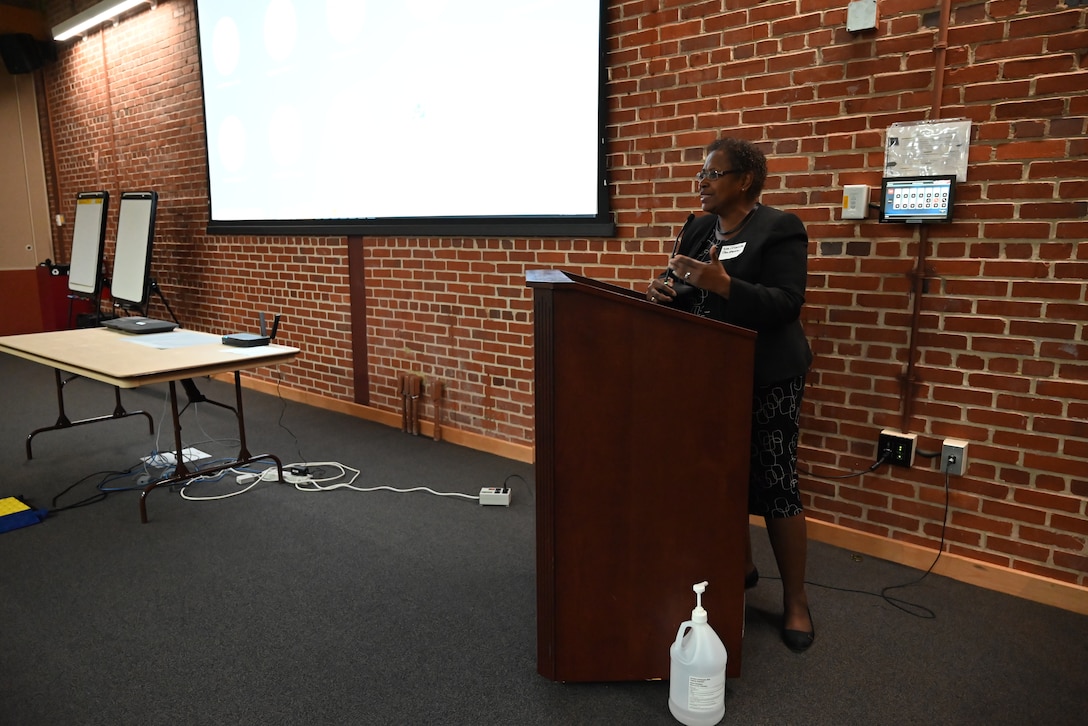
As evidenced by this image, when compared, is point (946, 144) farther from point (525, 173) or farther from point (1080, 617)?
point (525, 173)

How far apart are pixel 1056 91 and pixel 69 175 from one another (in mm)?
8250

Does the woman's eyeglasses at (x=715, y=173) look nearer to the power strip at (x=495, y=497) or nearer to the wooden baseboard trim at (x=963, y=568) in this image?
the wooden baseboard trim at (x=963, y=568)

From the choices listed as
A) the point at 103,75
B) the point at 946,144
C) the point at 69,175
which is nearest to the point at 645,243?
the point at 946,144

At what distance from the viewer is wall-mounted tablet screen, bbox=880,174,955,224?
2.23 meters

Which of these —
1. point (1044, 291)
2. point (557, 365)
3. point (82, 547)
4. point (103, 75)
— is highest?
point (103, 75)

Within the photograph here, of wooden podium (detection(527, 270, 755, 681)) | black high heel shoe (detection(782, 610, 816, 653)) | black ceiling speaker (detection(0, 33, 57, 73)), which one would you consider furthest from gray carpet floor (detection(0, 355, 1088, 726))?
black ceiling speaker (detection(0, 33, 57, 73))

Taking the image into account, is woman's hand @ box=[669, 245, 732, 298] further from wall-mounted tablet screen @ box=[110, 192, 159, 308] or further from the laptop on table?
wall-mounted tablet screen @ box=[110, 192, 159, 308]

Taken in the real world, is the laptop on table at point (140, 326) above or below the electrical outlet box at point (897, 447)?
above

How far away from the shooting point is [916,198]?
229 centimetres

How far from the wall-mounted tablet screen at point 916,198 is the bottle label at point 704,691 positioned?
1599 millimetres

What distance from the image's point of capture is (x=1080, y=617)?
85.6 inches

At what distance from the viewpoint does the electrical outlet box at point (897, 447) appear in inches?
95.6

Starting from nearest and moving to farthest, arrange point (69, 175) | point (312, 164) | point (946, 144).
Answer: point (946, 144), point (312, 164), point (69, 175)

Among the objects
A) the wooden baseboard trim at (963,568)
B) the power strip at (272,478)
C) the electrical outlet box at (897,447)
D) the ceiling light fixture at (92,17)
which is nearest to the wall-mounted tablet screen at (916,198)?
the electrical outlet box at (897,447)
